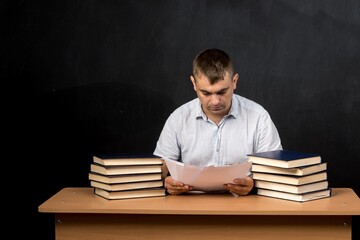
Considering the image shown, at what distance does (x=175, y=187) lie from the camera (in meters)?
3.16

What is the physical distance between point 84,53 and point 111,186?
1.87 meters

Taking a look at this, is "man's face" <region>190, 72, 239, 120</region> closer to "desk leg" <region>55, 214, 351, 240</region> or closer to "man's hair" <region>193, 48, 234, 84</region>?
"man's hair" <region>193, 48, 234, 84</region>

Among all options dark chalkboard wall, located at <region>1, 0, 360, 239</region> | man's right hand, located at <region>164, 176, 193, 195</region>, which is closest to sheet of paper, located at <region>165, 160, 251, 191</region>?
man's right hand, located at <region>164, 176, 193, 195</region>

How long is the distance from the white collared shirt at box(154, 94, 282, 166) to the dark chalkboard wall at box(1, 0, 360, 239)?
1.01m

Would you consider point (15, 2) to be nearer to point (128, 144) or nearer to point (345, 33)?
point (128, 144)

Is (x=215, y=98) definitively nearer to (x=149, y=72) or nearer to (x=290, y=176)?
(x=290, y=176)

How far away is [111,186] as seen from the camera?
10.1ft

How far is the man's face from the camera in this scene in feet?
11.1

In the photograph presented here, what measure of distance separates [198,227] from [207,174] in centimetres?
26

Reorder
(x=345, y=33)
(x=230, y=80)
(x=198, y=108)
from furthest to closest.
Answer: (x=345, y=33) < (x=198, y=108) < (x=230, y=80)

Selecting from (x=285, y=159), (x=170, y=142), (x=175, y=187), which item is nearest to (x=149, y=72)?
(x=170, y=142)

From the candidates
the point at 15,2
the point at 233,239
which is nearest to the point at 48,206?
the point at 233,239

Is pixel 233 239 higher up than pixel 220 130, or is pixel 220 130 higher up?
pixel 220 130

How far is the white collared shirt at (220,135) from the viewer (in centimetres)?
362
